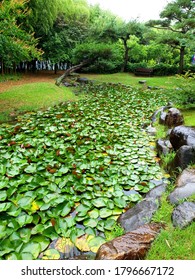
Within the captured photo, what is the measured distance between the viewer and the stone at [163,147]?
3.90 metres

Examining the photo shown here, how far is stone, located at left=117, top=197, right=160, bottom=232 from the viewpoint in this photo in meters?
2.24

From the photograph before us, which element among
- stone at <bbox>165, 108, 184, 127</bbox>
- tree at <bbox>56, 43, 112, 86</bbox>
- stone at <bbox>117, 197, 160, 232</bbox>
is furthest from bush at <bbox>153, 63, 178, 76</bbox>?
stone at <bbox>117, 197, 160, 232</bbox>

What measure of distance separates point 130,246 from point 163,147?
258cm

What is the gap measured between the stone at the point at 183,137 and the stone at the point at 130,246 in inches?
72.8

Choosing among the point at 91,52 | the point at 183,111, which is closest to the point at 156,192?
the point at 183,111

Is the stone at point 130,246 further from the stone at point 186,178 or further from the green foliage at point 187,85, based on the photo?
the green foliage at point 187,85

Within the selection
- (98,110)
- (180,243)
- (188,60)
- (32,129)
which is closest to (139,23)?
(188,60)

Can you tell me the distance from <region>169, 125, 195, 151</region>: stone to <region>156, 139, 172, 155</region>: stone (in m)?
0.15

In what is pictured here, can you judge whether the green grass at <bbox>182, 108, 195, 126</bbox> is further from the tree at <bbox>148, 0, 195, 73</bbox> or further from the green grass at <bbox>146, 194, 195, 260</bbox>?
the tree at <bbox>148, 0, 195, 73</bbox>

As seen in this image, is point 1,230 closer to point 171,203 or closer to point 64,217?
point 64,217

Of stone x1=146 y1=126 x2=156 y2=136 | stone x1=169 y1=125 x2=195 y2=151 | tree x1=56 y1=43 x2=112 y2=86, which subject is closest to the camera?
stone x1=169 y1=125 x2=195 y2=151

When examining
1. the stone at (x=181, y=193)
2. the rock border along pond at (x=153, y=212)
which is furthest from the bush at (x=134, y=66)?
the stone at (x=181, y=193)

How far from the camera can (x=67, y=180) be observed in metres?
2.94

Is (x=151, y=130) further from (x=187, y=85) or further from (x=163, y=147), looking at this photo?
(x=187, y=85)
